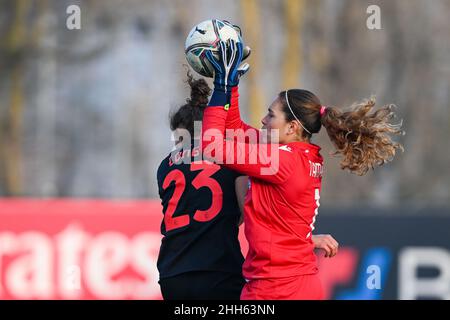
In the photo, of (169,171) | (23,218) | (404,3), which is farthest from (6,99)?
(169,171)

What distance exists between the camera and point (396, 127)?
519 centimetres

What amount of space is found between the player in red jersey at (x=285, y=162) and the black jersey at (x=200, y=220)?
0.98 ft

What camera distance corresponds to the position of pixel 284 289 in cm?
496

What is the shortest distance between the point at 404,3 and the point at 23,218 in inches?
523

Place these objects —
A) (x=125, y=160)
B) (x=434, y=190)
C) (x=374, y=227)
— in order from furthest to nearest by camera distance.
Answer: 1. (x=125, y=160)
2. (x=434, y=190)
3. (x=374, y=227)

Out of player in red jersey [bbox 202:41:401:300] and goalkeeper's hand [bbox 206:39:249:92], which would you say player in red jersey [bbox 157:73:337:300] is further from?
goalkeeper's hand [bbox 206:39:249:92]

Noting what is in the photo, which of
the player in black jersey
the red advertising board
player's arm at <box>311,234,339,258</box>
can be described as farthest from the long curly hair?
the red advertising board

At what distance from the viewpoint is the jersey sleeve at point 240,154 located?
4838 mm

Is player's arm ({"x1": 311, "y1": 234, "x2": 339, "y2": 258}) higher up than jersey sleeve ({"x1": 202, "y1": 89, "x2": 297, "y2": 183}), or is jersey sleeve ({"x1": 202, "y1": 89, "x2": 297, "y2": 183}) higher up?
jersey sleeve ({"x1": 202, "y1": 89, "x2": 297, "y2": 183})

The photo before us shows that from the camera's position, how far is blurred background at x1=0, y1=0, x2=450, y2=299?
20.8 meters

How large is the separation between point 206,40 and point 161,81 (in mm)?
17578

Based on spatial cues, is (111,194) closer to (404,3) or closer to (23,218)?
(404,3)

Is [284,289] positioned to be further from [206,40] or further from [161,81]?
[161,81]

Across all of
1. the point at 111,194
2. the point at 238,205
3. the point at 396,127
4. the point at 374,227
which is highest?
the point at 396,127
